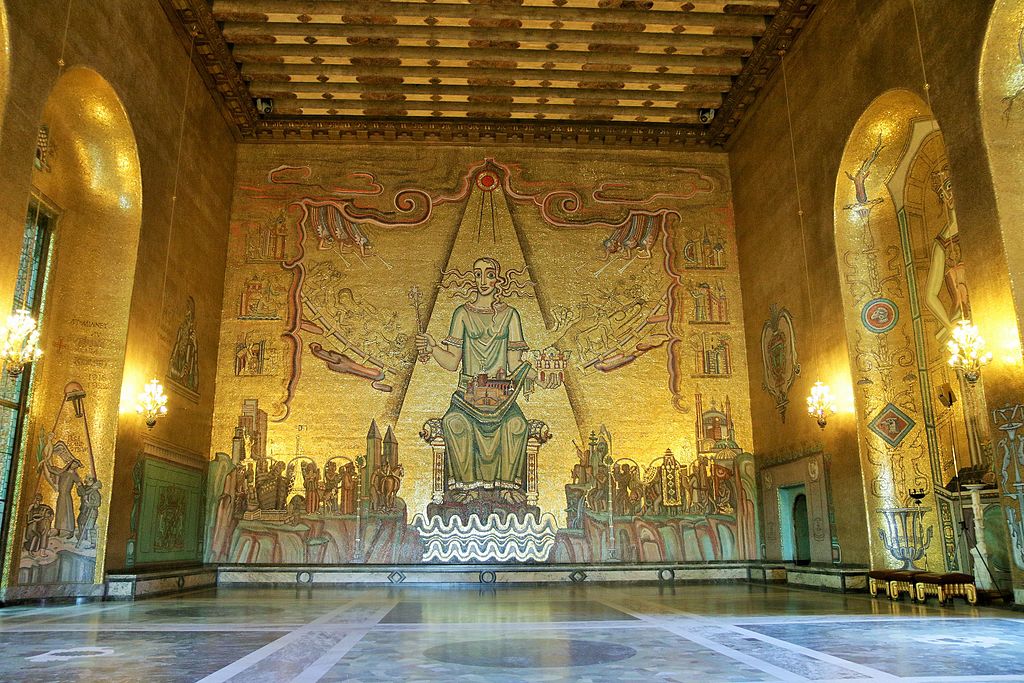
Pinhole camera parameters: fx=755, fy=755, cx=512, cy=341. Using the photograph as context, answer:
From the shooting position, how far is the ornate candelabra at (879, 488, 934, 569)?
10.1 m

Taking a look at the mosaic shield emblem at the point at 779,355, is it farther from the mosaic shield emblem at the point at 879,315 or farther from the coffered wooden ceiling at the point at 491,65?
the coffered wooden ceiling at the point at 491,65

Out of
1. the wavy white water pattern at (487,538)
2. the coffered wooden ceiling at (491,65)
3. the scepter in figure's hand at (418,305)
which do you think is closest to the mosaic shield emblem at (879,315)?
the coffered wooden ceiling at (491,65)

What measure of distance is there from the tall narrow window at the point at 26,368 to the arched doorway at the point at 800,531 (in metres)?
11.7

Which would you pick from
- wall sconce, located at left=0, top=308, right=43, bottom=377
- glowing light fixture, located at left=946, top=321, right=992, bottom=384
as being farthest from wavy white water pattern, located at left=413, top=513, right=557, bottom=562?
glowing light fixture, located at left=946, top=321, right=992, bottom=384

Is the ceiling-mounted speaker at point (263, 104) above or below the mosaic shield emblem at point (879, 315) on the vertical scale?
above

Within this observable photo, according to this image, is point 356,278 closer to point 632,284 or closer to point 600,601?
point 632,284

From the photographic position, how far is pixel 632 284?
48.3ft

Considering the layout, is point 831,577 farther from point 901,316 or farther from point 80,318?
point 80,318

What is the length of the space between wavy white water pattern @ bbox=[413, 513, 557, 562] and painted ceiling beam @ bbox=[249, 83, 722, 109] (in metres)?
7.81

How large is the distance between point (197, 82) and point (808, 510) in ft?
40.7

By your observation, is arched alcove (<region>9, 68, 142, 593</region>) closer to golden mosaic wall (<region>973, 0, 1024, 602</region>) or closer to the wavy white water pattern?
the wavy white water pattern

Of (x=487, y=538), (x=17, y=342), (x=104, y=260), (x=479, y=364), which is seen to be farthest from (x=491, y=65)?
(x=17, y=342)

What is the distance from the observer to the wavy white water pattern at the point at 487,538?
13.2 m

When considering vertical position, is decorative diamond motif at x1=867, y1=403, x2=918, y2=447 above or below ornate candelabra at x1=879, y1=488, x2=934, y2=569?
above
